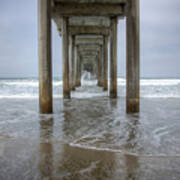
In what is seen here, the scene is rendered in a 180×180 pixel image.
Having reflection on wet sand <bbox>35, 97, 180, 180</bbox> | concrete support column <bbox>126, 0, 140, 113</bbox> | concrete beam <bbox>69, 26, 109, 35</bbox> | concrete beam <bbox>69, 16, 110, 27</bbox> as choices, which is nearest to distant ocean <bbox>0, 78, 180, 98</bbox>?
concrete beam <bbox>69, 26, 109, 35</bbox>

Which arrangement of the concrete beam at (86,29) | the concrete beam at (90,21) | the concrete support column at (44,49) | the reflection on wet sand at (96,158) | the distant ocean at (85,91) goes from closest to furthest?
the reflection on wet sand at (96,158) → the concrete support column at (44,49) → the distant ocean at (85,91) → the concrete beam at (90,21) → the concrete beam at (86,29)

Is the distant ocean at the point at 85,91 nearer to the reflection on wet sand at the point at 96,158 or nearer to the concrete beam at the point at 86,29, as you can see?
the concrete beam at the point at 86,29

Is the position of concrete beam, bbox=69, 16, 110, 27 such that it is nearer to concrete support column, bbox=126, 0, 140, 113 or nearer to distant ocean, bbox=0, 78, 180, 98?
distant ocean, bbox=0, 78, 180, 98

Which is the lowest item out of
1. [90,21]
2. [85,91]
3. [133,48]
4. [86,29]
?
[85,91]

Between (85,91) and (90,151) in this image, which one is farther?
(85,91)

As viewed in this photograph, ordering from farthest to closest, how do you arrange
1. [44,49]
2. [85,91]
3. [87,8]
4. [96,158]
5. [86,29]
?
[85,91]
[86,29]
[87,8]
[44,49]
[96,158]

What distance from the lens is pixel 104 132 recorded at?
3840mm

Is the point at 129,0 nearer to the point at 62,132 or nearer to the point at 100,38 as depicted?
the point at 62,132

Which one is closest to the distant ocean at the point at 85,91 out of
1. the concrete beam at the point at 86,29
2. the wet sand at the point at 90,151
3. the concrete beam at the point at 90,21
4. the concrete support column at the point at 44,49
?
the concrete beam at the point at 86,29

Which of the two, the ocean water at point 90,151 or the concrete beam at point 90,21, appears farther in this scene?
the concrete beam at point 90,21

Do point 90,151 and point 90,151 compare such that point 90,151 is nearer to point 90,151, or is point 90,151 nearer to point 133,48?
point 90,151

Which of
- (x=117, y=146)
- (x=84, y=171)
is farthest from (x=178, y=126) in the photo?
(x=84, y=171)

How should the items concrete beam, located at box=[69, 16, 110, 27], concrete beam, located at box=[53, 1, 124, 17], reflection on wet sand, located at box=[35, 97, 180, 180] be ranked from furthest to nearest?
concrete beam, located at box=[69, 16, 110, 27] → concrete beam, located at box=[53, 1, 124, 17] → reflection on wet sand, located at box=[35, 97, 180, 180]

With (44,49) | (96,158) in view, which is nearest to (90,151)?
(96,158)
